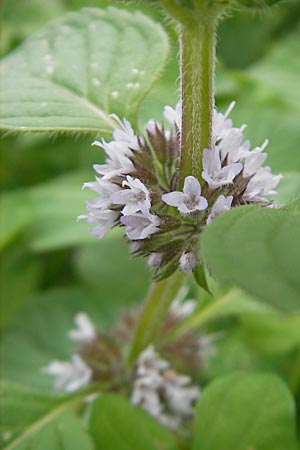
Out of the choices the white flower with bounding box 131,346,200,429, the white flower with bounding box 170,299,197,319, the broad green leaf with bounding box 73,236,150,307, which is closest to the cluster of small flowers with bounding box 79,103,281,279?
the white flower with bounding box 131,346,200,429

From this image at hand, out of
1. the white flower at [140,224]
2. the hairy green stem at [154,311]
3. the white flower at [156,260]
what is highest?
the white flower at [140,224]

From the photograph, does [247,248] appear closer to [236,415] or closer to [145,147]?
[145,147]

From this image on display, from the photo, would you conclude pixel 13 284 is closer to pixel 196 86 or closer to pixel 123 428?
pixel 123 428

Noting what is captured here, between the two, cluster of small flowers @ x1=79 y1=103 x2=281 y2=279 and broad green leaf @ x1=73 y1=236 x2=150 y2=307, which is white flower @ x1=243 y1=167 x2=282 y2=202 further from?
broad green leaf @ x1=73 y1=236 x2=150 y2=307

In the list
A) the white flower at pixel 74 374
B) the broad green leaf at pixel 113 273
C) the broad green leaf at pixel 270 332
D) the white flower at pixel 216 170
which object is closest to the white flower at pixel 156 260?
the white flower at pixel 216 170

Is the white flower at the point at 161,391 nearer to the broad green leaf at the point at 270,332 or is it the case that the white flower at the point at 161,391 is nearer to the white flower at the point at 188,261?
the broad green leaf at the point at 270,332

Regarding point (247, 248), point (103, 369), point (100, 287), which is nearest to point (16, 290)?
point (100, 287)

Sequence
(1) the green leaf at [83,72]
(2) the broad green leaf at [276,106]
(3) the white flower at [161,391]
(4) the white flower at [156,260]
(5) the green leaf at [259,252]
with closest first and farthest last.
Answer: (5) the green leaf at [259,252]
(4) the white flower at [156,260]
(1) the green leaf at [83,72]
(3) the white flower at [161,391]
(2) the broad green leaf at [276,106]
